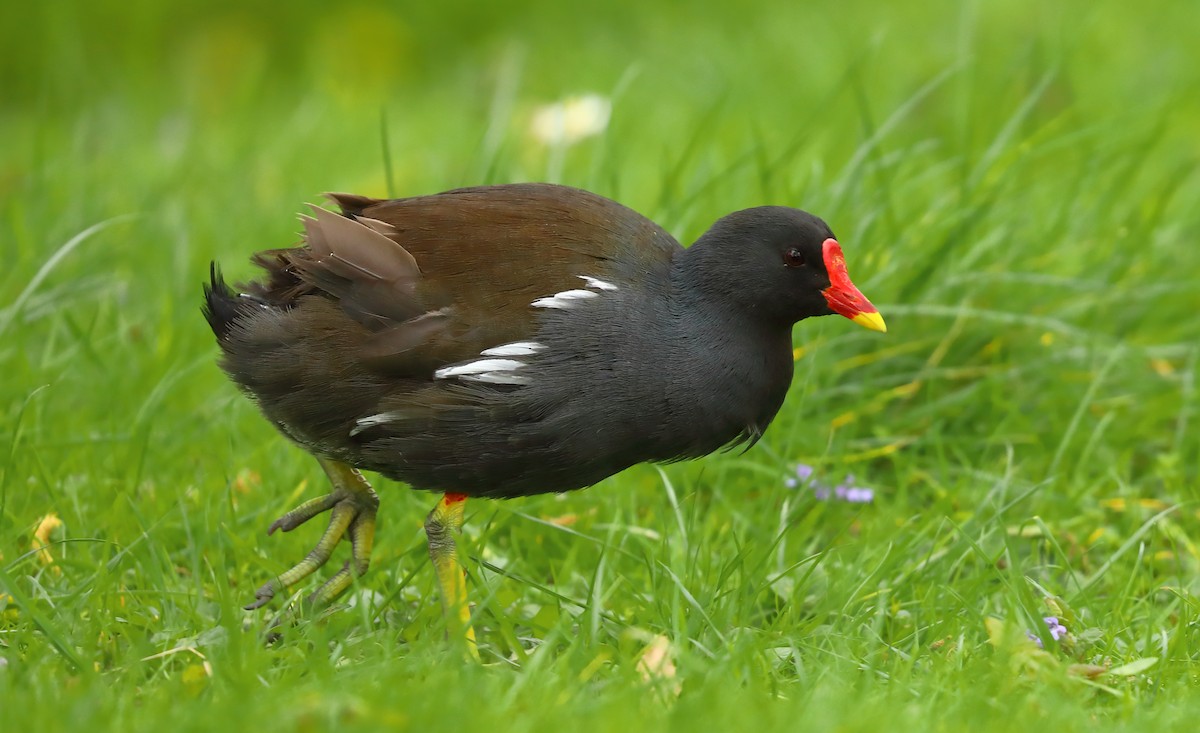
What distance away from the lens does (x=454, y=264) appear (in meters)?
2.78

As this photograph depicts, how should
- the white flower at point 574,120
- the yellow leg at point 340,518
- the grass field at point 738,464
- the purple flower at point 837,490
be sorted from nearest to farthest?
the grass field at point 738,464, the yellow leg at point 340,518, the purple flower at point 837,490, the white flower at point 574,120

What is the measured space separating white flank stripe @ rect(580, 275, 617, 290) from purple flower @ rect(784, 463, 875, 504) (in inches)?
32.5

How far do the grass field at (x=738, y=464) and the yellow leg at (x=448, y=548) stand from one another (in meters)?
0.06

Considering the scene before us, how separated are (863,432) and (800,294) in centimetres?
103

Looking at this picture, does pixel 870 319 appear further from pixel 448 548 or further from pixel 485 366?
pixel 448 548

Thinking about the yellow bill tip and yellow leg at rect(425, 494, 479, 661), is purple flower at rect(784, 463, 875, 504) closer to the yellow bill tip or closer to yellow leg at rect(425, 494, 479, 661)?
the yellow bill tip

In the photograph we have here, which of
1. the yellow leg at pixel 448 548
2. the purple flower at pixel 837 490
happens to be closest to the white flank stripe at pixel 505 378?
the yellow leg at pixel 448 548

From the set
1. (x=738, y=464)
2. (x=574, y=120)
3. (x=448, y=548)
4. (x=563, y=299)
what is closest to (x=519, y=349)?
(x=563, y=299)

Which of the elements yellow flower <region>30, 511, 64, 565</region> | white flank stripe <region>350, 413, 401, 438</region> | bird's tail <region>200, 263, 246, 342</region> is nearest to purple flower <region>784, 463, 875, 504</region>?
white flank stripe <region>350, 413, 401, 438</region>

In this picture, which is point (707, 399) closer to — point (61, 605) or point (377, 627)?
point (377, 627)

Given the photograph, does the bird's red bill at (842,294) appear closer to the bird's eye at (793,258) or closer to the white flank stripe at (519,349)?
the bird's eye at (793,258)

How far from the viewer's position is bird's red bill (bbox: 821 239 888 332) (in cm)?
292

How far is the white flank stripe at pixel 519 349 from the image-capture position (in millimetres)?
2703

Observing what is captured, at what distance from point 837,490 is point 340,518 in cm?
121
